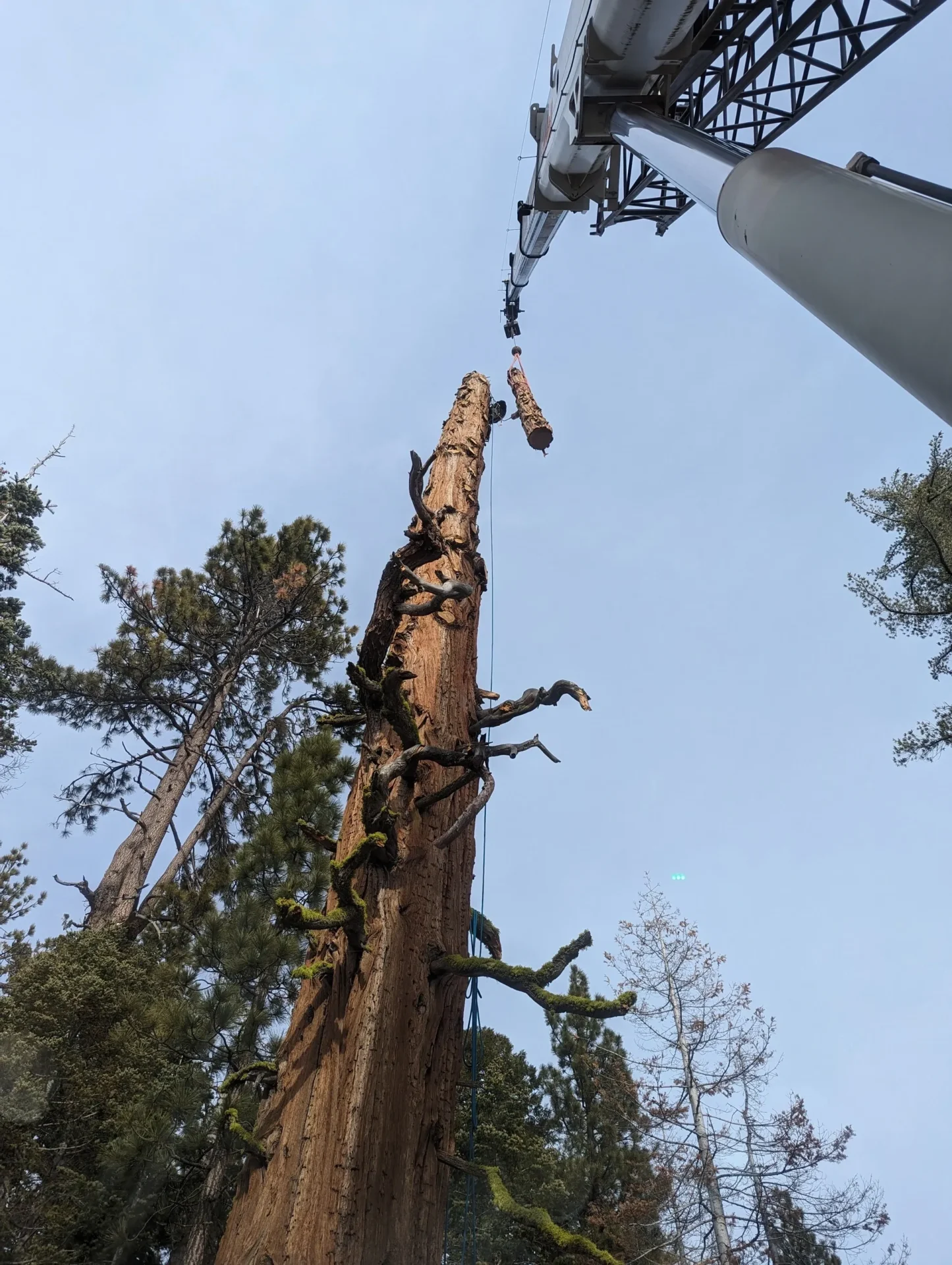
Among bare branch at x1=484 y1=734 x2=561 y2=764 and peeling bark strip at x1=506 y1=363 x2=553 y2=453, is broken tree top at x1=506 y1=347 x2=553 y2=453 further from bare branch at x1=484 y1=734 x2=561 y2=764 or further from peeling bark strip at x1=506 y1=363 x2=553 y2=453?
bare branch at x1=484 y1=734 x2=561 y2=764

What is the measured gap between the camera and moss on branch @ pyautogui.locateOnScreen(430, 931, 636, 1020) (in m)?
2.12

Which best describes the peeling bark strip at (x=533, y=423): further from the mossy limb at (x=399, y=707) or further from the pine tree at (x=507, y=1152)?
the pine tree at (x=507, y=1152)

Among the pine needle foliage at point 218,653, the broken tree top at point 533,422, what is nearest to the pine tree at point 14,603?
Answer: the pine needle foliage at point 218,653

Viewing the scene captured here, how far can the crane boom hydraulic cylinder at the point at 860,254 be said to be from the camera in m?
1.47

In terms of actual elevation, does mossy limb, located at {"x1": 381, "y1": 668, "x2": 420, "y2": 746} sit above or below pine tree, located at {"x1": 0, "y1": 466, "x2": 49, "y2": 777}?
below

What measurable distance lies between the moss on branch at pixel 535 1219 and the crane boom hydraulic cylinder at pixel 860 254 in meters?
2.28

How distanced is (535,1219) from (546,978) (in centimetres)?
62

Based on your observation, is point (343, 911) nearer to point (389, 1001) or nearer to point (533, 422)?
point (389, 1001)

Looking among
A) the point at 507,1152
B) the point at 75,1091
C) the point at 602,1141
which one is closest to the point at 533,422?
the point at 75,1091

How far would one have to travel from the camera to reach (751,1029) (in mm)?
12914

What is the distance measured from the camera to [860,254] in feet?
5.79

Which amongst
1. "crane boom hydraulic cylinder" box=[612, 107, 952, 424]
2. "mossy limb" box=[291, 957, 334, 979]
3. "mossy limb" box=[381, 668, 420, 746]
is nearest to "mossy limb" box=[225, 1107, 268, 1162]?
"mossy limb" box=[291, 957, 334, 979]

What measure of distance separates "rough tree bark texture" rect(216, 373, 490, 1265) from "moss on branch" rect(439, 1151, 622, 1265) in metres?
0.08

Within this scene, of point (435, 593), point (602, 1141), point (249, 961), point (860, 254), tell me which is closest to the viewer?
point (860, 254)
